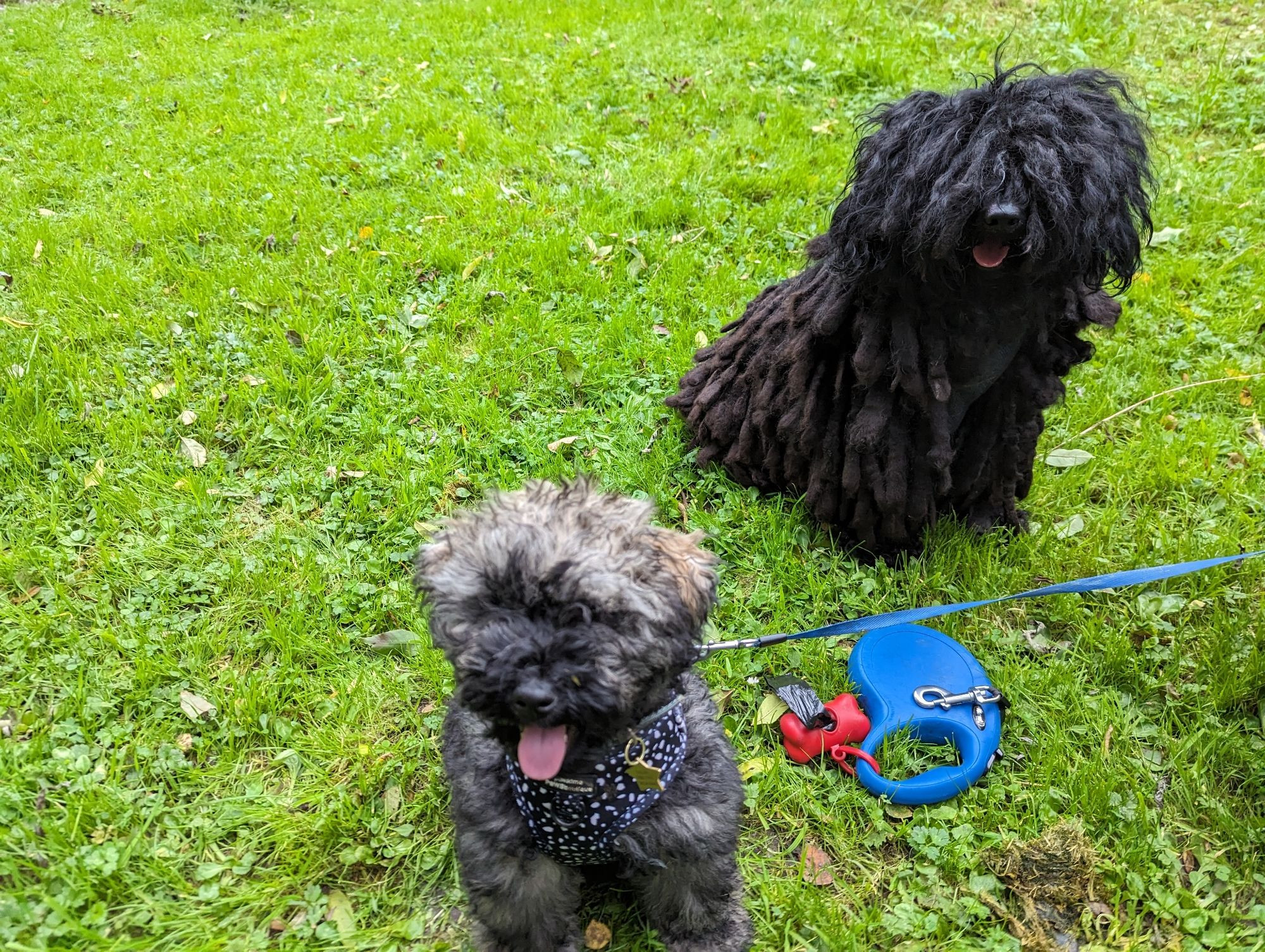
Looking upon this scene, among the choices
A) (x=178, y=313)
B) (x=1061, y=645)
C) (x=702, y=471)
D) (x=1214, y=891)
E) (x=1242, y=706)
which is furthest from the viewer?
(x=178, y=313)

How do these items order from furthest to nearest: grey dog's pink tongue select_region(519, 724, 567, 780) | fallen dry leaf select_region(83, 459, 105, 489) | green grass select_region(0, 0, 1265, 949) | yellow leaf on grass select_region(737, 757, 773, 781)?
fallen dry leaf select_region(83, 459, 105, 489)
yellow leaf on grass select_region(737, 757, 773, 781)
green grass select_region(0, 0, 1265, 949)
grey dog's pink tongue select_region(519, 724, 567, 780)

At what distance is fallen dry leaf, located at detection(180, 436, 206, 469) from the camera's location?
3859 millimetres

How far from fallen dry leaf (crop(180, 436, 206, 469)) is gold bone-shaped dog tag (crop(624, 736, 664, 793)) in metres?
2.79

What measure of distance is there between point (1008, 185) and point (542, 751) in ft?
7.15

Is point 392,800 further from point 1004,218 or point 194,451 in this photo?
point 1004,218

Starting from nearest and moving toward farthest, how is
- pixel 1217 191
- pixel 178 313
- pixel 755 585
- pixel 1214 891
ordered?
pixel 1214 891
pixel 755 585
pixel 178 313
pixel 1217 191

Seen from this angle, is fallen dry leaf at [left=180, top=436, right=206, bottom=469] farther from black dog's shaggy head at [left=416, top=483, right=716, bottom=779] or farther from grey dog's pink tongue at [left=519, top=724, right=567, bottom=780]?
grey dog's pink tongue at [left=519, top=724, right=567, bottom=780]

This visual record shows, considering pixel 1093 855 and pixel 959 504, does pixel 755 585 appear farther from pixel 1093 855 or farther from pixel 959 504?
pixel 1093 855

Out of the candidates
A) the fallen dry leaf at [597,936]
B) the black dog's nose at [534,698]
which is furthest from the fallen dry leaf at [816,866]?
the black dog's nose at [534,698]

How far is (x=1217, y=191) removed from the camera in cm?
549

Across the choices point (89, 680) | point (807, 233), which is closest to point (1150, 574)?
point (807, 233)

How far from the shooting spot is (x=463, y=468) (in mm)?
3898

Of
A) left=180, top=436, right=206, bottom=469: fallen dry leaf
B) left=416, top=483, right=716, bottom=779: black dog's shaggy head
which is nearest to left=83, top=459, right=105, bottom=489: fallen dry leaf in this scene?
left=180, top=436, right=206, bottom=469: fallen dry leaf

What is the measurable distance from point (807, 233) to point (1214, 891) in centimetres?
397
